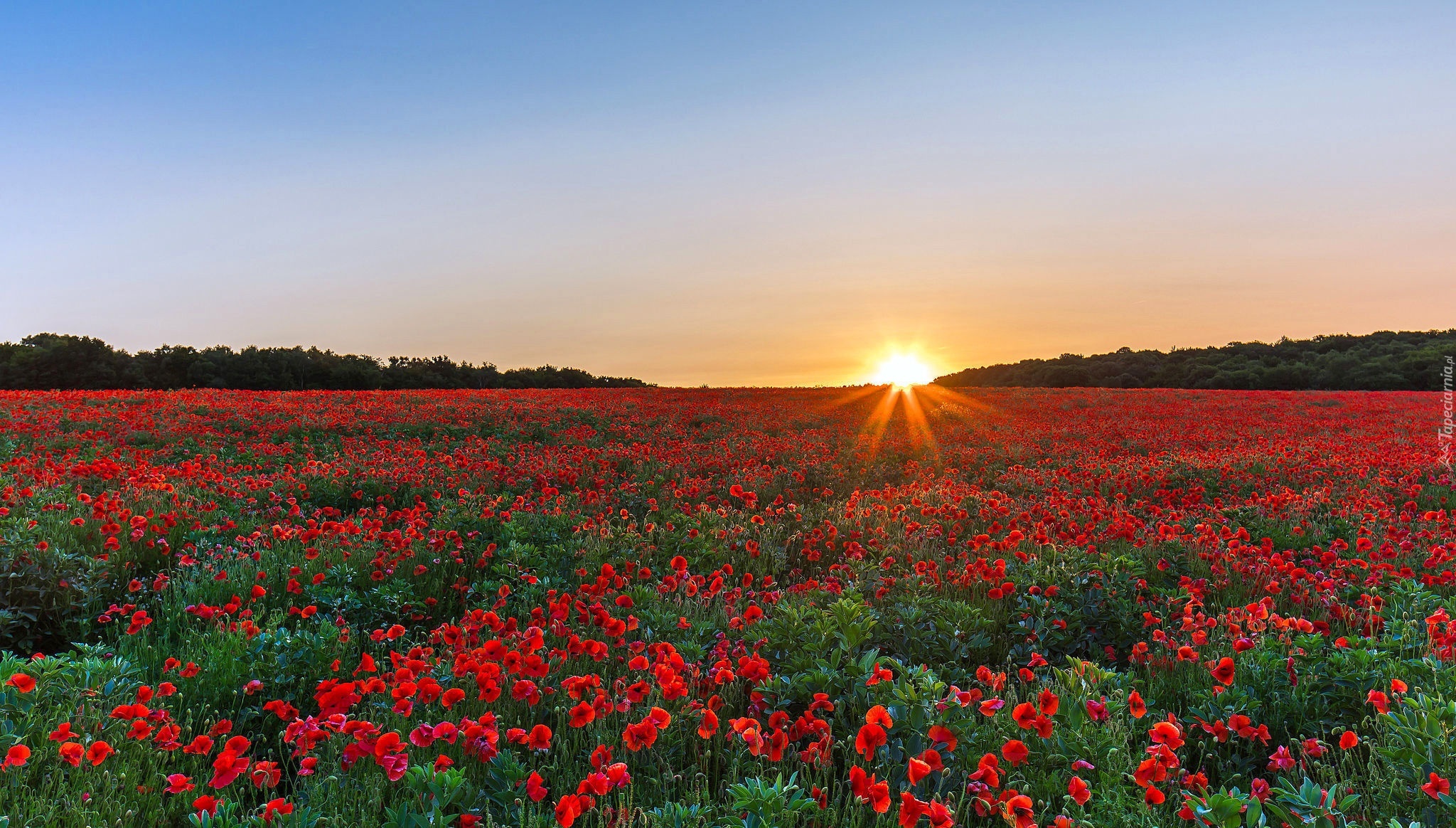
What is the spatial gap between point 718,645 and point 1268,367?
172ft

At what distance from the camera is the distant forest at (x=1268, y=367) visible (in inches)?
1549

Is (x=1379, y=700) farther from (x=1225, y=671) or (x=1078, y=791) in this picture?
(x=1078, y=791)

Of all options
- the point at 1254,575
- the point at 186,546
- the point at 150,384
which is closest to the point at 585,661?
the point at 186,546

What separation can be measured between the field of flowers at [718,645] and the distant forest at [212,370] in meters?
33.4

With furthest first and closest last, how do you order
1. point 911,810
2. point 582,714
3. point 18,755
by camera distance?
point 582,714, point 18,755, point 911,810

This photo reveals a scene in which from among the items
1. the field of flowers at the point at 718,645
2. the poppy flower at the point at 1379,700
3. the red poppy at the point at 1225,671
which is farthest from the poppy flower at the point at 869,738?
the poppy flower at the point at 1379,700

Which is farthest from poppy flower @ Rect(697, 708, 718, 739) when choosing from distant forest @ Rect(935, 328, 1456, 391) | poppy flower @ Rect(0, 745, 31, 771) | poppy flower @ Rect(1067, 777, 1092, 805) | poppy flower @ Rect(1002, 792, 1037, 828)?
distant forest @ Rect(935, 328, 1456, 391)

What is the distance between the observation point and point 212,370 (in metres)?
40.2

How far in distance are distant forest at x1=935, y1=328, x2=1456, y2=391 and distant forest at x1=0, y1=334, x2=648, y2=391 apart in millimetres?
31307

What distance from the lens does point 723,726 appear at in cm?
371

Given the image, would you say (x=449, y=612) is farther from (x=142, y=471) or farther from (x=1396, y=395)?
(x=1396, y=395)

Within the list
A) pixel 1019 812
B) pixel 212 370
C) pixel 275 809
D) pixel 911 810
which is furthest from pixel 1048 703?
pixel 212 370

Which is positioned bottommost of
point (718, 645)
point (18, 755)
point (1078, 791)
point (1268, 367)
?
point (718, 645)

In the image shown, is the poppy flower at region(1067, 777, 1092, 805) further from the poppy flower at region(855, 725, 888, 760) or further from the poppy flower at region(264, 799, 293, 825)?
the poppy flower at region(264, 799, 293, 825)
